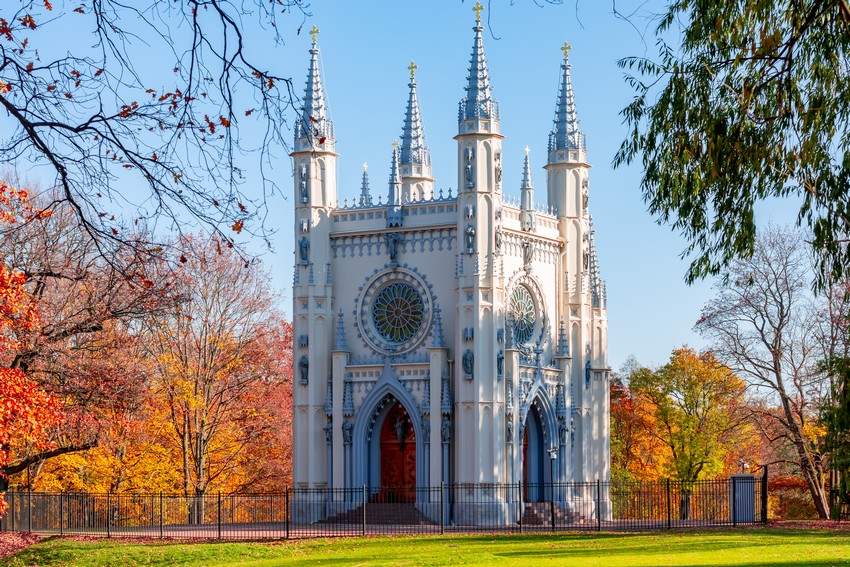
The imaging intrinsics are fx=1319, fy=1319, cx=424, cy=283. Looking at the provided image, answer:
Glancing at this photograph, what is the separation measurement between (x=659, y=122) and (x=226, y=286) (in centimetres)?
2920

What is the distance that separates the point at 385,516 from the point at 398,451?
3255 millimetres

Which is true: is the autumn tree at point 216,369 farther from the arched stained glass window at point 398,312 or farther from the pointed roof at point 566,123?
the pointed roof at point 566,123

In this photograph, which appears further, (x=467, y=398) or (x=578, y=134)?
(x=578, y=134)

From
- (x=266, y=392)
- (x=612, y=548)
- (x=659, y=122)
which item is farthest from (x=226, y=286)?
(x=659, y=122)

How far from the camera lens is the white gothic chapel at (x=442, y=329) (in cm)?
4219

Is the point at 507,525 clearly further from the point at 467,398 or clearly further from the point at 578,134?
the point at 578,134

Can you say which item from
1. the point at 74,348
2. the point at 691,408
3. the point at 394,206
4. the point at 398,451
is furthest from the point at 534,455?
the point at 74,348

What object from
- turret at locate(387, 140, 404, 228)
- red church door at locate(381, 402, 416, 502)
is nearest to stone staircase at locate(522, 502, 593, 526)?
red church door at locate(381, 402, 416, 502)

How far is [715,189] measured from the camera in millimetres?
20641

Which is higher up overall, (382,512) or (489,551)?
(489,551)

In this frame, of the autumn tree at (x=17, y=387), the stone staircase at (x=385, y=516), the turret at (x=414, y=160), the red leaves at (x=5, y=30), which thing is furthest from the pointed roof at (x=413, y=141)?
the red leaves at (x=5, y=30)

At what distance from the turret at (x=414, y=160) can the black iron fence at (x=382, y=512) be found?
12.5 m

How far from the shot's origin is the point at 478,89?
44094 millimetres

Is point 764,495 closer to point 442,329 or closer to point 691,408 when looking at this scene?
point 442,329
